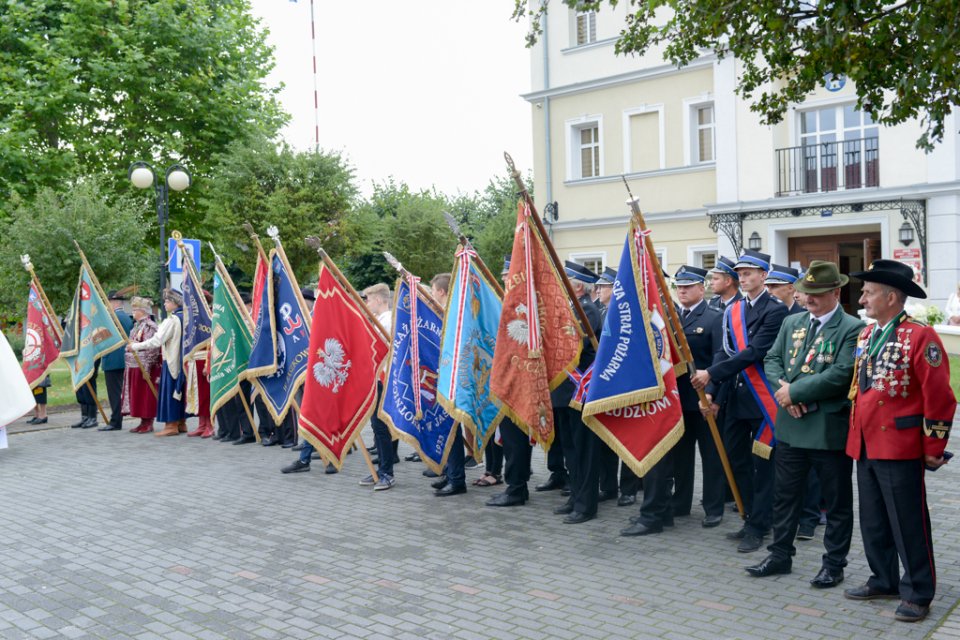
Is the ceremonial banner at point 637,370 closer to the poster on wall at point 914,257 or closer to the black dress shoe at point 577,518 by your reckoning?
the black dress shoe at point 577,518

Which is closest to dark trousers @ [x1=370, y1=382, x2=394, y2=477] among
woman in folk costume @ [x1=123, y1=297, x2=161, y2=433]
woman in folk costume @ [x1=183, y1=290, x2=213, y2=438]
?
woman in folk costume @ [x1=183, y1=290, x2=213, y2=438]

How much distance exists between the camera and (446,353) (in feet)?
25.7

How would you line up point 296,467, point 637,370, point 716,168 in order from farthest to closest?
1. point 716,168
2. point 296,467
3. point 637,370

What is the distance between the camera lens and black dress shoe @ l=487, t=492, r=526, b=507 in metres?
7.70

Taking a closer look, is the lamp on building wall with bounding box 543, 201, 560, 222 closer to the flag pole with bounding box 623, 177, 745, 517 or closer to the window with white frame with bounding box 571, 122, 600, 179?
the window with white frame with bounding box 571, 122, 600, 179

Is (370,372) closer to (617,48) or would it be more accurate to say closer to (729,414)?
(729,414)

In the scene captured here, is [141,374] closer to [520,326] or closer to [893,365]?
[520,326]

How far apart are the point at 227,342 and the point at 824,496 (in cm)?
796

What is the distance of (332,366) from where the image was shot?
8961 millimetres

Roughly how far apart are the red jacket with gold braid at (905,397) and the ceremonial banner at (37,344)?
12096 mm

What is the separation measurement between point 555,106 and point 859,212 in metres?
8.36

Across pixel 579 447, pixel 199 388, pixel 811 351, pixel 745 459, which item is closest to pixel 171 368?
pixel 199 388

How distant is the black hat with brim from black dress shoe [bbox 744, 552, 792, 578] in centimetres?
181

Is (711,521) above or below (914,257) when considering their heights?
below
